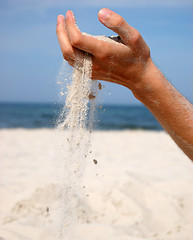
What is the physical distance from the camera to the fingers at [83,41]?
1196mm

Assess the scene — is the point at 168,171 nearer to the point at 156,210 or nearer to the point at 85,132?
the point at 156,210

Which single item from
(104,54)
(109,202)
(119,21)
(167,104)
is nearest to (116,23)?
(119,21)

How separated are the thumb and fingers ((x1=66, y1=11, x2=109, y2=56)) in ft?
0.25

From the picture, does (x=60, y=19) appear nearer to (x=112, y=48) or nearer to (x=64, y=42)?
(x=64, y=42)

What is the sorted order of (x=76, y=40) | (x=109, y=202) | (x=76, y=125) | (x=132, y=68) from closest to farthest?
1. (x=76, y=40)
2. (x=132, y=68)
3. (x=76, y=125)
4. (x=109, y=202)

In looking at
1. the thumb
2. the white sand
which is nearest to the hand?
the thumb

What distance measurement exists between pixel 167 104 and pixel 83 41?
0.50m

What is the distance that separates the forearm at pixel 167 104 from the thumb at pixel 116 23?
0.20 m

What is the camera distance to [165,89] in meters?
1.39

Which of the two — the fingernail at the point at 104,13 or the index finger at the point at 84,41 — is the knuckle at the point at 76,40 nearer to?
the index finger at the point at 84,41

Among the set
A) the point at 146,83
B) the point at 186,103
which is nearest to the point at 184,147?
the point at 186,103

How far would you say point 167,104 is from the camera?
1400 mm

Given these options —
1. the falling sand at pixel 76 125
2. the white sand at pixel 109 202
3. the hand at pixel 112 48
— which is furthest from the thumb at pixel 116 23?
the white sand at pixel 109 202

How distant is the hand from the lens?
1.21 metres
